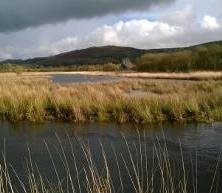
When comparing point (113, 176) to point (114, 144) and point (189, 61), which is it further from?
point (189, 61)

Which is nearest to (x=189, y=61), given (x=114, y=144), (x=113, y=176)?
(x=114, y=144)

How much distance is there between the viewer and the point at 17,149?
34.9 ft

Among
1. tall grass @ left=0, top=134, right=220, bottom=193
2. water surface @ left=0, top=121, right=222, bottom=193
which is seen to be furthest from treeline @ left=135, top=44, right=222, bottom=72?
tall grass @ left=0, top=134, right=220, bottom=193

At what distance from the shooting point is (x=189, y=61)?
75000 millimetres

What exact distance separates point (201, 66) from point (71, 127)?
2464 inches

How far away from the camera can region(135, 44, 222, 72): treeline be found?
71375mm

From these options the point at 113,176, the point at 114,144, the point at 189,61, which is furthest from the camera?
the point at 189,61

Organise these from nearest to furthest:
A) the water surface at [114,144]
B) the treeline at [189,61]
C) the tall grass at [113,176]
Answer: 1. the tall grass at [113,176]
2. the water surface at [114,144]
3. the treeline at [189,61]

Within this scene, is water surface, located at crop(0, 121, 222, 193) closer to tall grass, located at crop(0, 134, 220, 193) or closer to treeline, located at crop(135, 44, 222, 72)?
tall grass, located at crop(0, 134, 220, 193)

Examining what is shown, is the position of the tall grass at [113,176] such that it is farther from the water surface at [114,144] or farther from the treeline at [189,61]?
the treeline at [189,61]

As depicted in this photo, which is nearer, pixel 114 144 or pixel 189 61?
pixel 114 144

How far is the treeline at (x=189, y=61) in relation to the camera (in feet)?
234

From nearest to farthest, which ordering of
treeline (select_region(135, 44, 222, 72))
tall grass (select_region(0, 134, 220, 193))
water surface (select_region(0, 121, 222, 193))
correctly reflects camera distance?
tall grass (select_region(0, 134, 220, 193))
water surface (select_region(0, 121, 222, 193))
treeline (select_region(135, 44, 222, 72))

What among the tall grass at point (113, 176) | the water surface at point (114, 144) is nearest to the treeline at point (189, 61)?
the water surface at point (114, 144)
